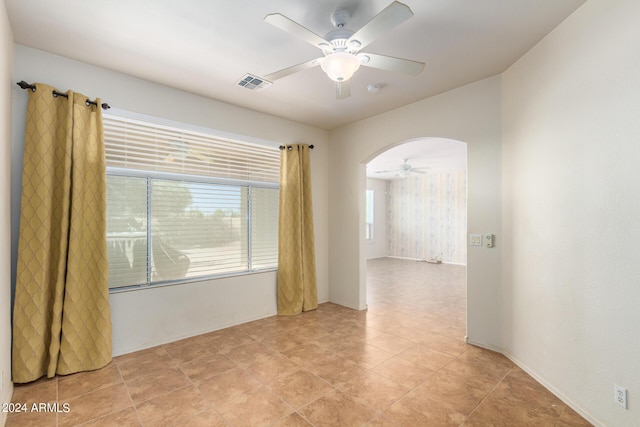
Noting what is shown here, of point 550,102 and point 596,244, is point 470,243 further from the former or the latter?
point 550,102

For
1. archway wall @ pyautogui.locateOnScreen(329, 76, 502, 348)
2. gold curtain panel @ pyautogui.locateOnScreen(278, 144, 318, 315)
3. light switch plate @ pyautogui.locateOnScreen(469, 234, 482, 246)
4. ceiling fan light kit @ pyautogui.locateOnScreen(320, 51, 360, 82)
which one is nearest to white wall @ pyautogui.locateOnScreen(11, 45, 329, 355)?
gold curtain panel @ pyautogui.locateOnScreen(278, 144, 318, 315)

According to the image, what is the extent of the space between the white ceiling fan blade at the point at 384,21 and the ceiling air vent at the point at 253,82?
4.35 feet

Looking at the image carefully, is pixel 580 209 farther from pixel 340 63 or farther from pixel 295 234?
pixel 295 234

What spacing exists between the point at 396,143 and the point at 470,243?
1.60 metres

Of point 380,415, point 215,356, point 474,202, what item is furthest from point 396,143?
point 215,356

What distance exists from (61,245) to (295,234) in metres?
2.49

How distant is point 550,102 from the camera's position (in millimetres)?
2260

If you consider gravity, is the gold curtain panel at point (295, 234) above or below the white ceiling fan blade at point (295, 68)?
below

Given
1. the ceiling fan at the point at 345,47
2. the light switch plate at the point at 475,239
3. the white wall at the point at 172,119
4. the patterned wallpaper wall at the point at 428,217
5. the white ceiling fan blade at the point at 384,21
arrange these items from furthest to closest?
1. the patterned wallpaper wall at the point at 428,217
2. the light switch plate at the point at 475,239
3. the white wall at the point at 172,119
4. the ceiling fan at the point at 345,47
5. the white ceiling fan blade at the point at 384,21

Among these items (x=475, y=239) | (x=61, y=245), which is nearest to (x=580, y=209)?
(x=475, y=239)

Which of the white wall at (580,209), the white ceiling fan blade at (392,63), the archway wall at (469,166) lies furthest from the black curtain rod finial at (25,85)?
the white wall at (580,209)

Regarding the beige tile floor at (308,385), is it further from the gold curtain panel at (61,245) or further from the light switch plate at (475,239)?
the light switch plate at (475,239)

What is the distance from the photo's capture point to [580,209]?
1.98m

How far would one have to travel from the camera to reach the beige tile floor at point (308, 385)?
1.93 m
